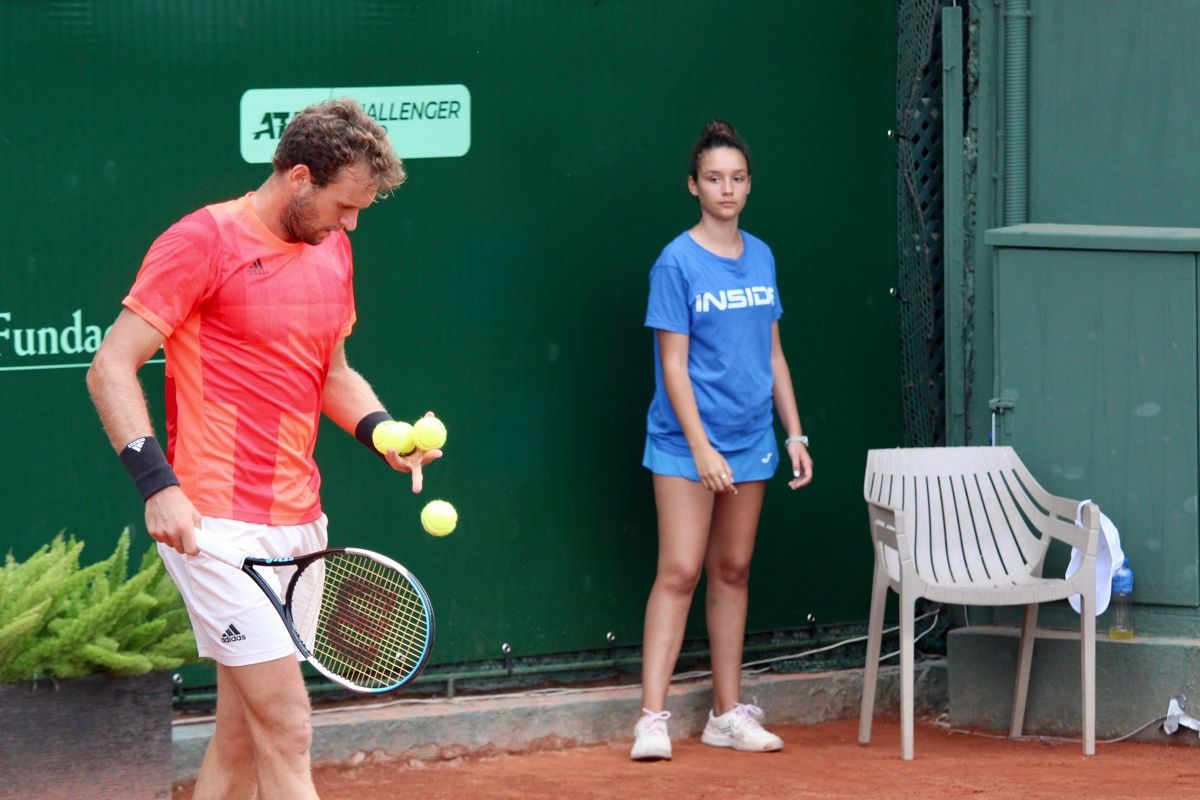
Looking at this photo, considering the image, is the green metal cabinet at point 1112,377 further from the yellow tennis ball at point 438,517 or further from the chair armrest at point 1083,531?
the yellow tennis ball at point 438,517

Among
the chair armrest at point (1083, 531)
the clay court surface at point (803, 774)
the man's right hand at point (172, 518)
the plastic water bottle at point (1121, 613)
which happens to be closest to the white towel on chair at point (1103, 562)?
the chair armrest at point (1083, 531)

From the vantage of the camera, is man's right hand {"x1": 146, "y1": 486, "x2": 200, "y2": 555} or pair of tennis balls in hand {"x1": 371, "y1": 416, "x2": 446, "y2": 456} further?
pair of tennis balls in hand {"x1": 371, "y1": 416, "x2": 446, "y2": 456}

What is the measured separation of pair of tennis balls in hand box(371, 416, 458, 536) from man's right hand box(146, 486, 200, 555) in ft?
1.84

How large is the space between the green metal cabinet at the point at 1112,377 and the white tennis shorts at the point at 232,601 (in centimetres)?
318

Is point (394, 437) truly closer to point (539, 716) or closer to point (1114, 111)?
point (539, 716)

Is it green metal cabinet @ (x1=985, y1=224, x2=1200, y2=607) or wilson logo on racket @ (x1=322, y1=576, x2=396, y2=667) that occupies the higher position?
green metal cabinet @ (x1=985, y1=224, x2=1200, y2=607)

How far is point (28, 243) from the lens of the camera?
5.60 meters

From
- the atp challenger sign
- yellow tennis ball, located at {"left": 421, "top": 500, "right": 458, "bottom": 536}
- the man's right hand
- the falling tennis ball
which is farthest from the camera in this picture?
the atp challenger sign

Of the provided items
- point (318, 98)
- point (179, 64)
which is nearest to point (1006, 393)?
point (318, 98)

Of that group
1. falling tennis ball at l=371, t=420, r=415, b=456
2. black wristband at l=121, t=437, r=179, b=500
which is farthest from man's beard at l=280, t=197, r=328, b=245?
black wristband at l=121, t=437, r=179, b=500

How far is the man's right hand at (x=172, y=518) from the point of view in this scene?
3.79m

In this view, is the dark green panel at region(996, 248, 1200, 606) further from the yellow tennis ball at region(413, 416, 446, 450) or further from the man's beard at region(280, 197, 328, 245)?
the man's beard at region(280, 197, 328, 245)

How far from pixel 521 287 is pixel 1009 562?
1904 millimetres

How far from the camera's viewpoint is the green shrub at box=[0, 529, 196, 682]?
15.0ft
